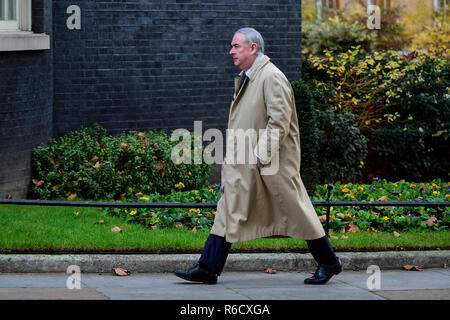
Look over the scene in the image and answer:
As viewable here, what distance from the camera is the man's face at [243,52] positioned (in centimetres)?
681

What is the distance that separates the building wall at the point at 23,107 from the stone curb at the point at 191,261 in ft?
10.3

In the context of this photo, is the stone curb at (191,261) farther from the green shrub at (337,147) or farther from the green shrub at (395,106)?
the green shrub at (395,106)

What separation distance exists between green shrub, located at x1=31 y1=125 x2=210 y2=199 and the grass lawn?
4.41 feet

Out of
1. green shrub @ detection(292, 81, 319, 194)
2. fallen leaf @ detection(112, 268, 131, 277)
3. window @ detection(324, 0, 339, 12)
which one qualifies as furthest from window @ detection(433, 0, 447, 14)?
fallen leaf @ detection(112, 268, 131, 277)

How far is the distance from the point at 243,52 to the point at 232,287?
6.01ft

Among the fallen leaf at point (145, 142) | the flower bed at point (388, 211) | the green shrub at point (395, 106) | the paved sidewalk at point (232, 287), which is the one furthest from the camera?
the green shrub at point (395, 106)

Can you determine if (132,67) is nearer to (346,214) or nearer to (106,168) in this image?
(106,168)

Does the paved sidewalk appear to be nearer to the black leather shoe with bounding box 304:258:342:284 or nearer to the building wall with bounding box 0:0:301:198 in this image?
the black leather shoe with bounding box 304:258:342:284

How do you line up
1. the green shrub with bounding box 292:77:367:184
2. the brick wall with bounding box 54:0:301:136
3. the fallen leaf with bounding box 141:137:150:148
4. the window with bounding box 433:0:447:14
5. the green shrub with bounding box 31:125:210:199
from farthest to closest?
the window with bounding box 433:0:447:14
the green shrub with bounding box 292:77:367:184
the brick wall with bounding box 54:0:301:136
the fallen leaf with bounding box 141:137:150:148
the green shrub with bounding box 31:125:210:199

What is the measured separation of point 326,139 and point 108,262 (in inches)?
244

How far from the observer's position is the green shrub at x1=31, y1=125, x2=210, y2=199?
34.8 ft

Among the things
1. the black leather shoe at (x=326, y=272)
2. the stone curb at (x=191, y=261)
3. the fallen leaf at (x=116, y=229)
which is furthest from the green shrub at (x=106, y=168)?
the black leather shoe at (x=326, y=272)

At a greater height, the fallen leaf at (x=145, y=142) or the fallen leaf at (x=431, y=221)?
the fallen leaf at (x=145, y=142)
